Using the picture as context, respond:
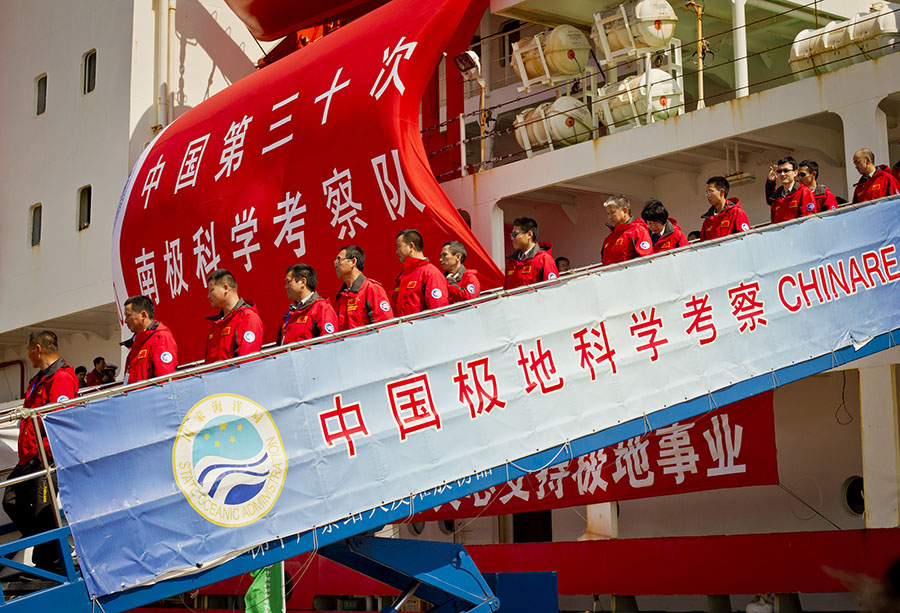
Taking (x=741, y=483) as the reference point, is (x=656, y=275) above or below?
above

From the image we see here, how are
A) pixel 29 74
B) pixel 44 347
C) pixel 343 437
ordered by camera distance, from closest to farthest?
1. pixel 343 437
2. pixel 44 347
3. pixel 29 74

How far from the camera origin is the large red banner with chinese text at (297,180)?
11445mm

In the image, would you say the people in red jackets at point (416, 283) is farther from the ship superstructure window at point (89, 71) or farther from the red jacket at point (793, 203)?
the ship superstructure window at point (89, 71)

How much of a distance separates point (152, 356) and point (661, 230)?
13.5 feet

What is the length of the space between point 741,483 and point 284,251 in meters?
5.51

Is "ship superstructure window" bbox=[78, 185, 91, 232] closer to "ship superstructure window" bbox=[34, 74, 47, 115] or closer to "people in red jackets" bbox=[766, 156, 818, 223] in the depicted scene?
"ship superstructure window" bbox=[34, 74, 47, 115]

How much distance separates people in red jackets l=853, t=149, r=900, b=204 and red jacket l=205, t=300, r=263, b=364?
4.78 m

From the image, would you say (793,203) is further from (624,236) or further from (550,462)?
(550,462)

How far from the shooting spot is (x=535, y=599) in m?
8.73

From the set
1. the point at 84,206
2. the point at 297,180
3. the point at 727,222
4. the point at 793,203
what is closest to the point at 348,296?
the point at 727,222

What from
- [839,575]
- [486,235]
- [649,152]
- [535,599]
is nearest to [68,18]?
[486,235]

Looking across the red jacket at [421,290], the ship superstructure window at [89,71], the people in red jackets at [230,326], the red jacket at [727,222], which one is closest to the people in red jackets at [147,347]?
the people in red jackets at [230,326]

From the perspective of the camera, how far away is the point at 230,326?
7.55 meters

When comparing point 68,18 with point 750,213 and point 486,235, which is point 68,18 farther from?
point 750,213
